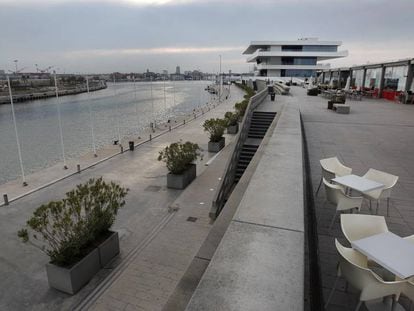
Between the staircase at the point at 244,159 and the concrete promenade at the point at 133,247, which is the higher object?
the staircase at the point at 244,159

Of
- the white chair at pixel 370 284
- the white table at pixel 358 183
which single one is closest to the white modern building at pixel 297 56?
the white table at pixel 358 183

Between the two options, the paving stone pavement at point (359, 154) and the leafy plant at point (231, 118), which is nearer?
the paving stone pavement at point (359, 154)

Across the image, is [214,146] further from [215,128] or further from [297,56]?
[297,56]

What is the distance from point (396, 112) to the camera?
67.6ft

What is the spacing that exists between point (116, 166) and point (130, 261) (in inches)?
350

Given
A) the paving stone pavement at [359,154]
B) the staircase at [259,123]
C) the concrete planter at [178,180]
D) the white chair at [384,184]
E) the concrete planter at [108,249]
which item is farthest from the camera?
the staircase at [259,123]

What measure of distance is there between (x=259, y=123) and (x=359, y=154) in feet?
22.4

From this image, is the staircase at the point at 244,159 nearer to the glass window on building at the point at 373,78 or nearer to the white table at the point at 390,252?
the white table at the point at 390,252

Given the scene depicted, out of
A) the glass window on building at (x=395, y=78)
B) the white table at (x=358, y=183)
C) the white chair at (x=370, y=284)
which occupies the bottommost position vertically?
the white chair at (x=370, y=284)

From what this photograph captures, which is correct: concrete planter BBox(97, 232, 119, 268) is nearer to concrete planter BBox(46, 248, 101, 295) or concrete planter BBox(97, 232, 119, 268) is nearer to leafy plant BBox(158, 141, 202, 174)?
concrete planter BBox(46, 248, 101, 295)

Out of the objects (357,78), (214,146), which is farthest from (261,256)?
(357,78)

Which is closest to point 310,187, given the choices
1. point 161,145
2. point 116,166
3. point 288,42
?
point 116,166

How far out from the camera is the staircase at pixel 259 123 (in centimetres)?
1562

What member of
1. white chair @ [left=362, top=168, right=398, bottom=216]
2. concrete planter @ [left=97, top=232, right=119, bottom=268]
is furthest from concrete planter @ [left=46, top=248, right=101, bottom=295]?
white chair @ [left=362, top=168, right=398, bottom=216]
